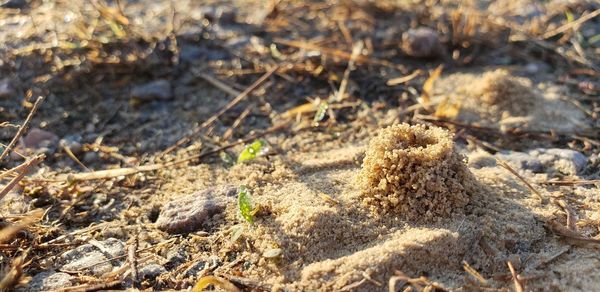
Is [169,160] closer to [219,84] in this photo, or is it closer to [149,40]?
[219,84]

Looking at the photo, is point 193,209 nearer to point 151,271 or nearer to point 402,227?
point 151,271

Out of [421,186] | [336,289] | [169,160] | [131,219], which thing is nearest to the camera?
[336,289]

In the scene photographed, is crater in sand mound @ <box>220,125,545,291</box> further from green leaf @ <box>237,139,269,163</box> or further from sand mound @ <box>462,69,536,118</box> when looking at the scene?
sand mound @ <box>462,69,536,118</box>

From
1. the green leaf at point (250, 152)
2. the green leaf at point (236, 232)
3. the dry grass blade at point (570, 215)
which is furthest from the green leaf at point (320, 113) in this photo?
the dry grass blade at point (570, 215)

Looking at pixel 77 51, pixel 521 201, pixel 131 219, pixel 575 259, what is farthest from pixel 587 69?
pixel 77 51

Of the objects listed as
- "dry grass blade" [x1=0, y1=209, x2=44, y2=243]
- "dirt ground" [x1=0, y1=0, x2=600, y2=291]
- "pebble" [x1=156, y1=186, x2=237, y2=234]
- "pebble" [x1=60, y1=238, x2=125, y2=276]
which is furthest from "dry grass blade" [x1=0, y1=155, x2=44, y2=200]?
"pebble" [x1=156, y1=186, x2=237, y2=234]

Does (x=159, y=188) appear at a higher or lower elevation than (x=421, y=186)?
lower

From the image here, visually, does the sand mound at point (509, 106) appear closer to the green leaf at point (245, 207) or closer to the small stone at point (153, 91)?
the green leaf at point (245, 207)
